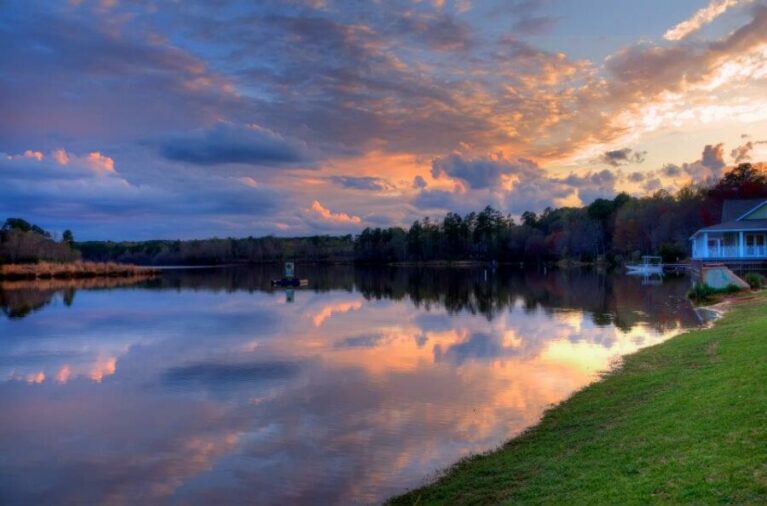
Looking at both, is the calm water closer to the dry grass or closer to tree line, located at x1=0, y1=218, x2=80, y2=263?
the dry grass

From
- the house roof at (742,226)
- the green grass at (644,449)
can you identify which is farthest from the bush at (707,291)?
the green grass at (644,449)

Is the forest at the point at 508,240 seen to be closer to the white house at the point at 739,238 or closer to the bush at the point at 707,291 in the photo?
the white house at the point at 739,238

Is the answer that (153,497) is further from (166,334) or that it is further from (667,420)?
(166,334)

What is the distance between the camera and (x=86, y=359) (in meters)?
22.3

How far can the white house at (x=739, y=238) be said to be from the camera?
47.7 meters

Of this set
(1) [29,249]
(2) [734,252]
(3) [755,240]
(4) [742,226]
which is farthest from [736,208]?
(1) [29,249]

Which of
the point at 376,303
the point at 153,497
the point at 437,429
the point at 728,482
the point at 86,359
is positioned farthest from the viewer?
the point at 376,303

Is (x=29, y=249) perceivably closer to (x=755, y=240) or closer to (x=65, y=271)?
(x=65, y=271)

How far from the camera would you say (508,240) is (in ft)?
480

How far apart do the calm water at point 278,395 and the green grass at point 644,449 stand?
96 centimetres

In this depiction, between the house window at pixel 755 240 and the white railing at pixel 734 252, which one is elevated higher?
the house window at pixel 755 240

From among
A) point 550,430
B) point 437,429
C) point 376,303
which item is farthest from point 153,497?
point 376,303

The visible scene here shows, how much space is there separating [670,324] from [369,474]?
66.6 feet

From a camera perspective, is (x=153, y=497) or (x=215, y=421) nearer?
(x=153, y=497)
